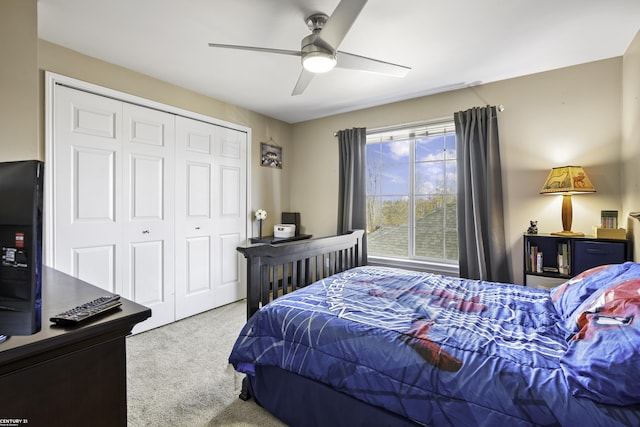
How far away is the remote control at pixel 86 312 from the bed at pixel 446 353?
0.85 meters

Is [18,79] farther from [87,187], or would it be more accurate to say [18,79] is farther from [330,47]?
[330,47]

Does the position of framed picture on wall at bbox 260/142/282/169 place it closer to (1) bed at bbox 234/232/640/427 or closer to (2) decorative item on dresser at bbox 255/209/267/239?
(2) decorative item on dresser at bbox 255/209/267/239

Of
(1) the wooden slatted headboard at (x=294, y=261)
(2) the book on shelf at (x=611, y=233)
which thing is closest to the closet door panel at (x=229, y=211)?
(1) the wooden slatted headboard at (x=294, y=261)

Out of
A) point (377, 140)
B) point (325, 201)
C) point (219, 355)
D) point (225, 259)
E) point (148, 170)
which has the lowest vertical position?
point (219, 355)

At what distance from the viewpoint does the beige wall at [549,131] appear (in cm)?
254

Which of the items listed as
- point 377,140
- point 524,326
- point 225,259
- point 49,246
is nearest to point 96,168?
point 49,246

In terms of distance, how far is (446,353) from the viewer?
123 cm

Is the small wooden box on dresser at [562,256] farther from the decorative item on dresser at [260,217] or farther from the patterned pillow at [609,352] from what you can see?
the decorative item on dresser at [260,217]

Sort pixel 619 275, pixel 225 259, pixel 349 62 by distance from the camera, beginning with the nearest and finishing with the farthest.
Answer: pixel 619 275 < pixel 349 62 < pixel 225 259

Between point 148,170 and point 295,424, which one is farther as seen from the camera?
point 148,170

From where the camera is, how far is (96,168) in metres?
2.61

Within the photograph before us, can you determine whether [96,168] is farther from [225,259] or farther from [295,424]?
[295,424]

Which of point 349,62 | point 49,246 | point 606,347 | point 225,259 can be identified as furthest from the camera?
point 225,259

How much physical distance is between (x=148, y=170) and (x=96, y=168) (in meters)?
0.43
